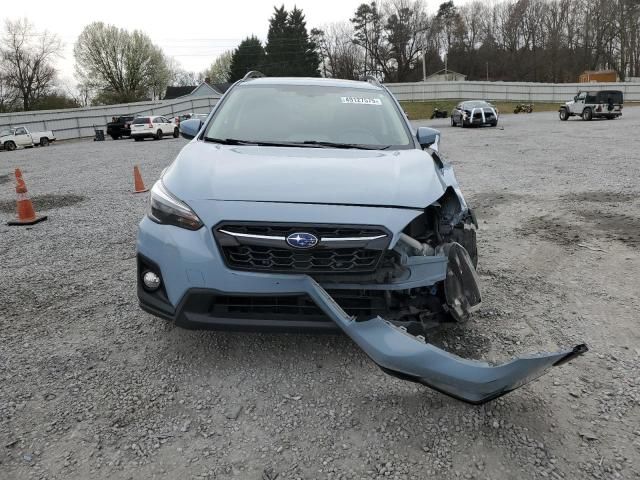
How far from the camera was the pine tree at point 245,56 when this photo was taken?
70688 millimetres

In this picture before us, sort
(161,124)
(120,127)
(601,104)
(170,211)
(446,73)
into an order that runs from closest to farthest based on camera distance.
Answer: (170,211) → (601,104) → (161,124) → (120,127) → (446,73)

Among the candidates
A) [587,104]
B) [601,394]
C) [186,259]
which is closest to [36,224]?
[186,259]

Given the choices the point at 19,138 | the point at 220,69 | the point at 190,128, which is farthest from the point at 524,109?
the point at 220,69

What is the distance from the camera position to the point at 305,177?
2.84 meters

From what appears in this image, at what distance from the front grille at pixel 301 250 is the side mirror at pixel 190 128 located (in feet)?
6.33

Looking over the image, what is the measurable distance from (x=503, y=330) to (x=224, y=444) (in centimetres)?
200

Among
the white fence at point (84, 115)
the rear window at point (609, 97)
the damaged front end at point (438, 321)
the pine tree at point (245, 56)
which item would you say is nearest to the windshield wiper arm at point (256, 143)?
the damaged front end at point (438, 321)

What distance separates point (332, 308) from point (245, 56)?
75093 millimetres

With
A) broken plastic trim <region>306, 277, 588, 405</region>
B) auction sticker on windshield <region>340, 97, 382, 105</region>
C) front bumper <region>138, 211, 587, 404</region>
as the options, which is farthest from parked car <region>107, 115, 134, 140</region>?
broken plastic trim <region>306, 277, 588, 405</region>

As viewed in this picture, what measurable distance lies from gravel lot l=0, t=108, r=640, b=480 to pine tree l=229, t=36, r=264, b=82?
7091 cm

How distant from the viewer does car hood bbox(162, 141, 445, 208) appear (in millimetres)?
2686

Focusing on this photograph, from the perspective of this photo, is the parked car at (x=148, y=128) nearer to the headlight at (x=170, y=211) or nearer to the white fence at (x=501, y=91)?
the headlight at (x=170, y=211)

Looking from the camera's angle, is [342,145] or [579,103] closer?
[342,145]

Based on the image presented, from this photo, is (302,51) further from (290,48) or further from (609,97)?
(609,97)
